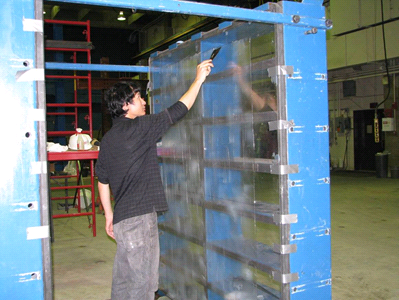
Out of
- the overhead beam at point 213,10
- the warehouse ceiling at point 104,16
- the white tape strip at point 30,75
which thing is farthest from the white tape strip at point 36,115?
the warehouse ceiling at point 104,16

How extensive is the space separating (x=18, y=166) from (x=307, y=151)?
1.65 metres

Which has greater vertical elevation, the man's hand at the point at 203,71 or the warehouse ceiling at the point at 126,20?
the warehouse ceiling at the point at 126,20

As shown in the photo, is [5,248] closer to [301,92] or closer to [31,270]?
[31,270]

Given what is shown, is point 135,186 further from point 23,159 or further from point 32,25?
point 32,25

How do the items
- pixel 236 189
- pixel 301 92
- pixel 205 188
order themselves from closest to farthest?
pixel 301 92 → pixel 236 189 → pixel 205 188

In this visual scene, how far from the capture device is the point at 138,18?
681 inches

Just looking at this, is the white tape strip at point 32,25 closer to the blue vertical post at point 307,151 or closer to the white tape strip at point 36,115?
the white tape strip at point 36,115

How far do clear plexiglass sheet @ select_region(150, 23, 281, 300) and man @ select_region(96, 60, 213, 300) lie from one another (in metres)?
0.38

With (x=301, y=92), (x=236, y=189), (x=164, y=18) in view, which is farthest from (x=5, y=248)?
(x=164, y=18)

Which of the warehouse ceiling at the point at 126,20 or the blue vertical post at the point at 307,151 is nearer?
the blue vertical post at the point at 307,151

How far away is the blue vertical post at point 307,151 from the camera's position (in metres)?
2.54

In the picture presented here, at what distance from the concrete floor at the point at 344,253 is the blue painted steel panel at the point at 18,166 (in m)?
2.46

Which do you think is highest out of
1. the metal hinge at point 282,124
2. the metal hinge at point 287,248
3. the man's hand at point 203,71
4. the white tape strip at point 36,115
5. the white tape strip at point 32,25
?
the white tape strip at point 32,25

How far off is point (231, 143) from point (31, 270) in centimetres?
162
